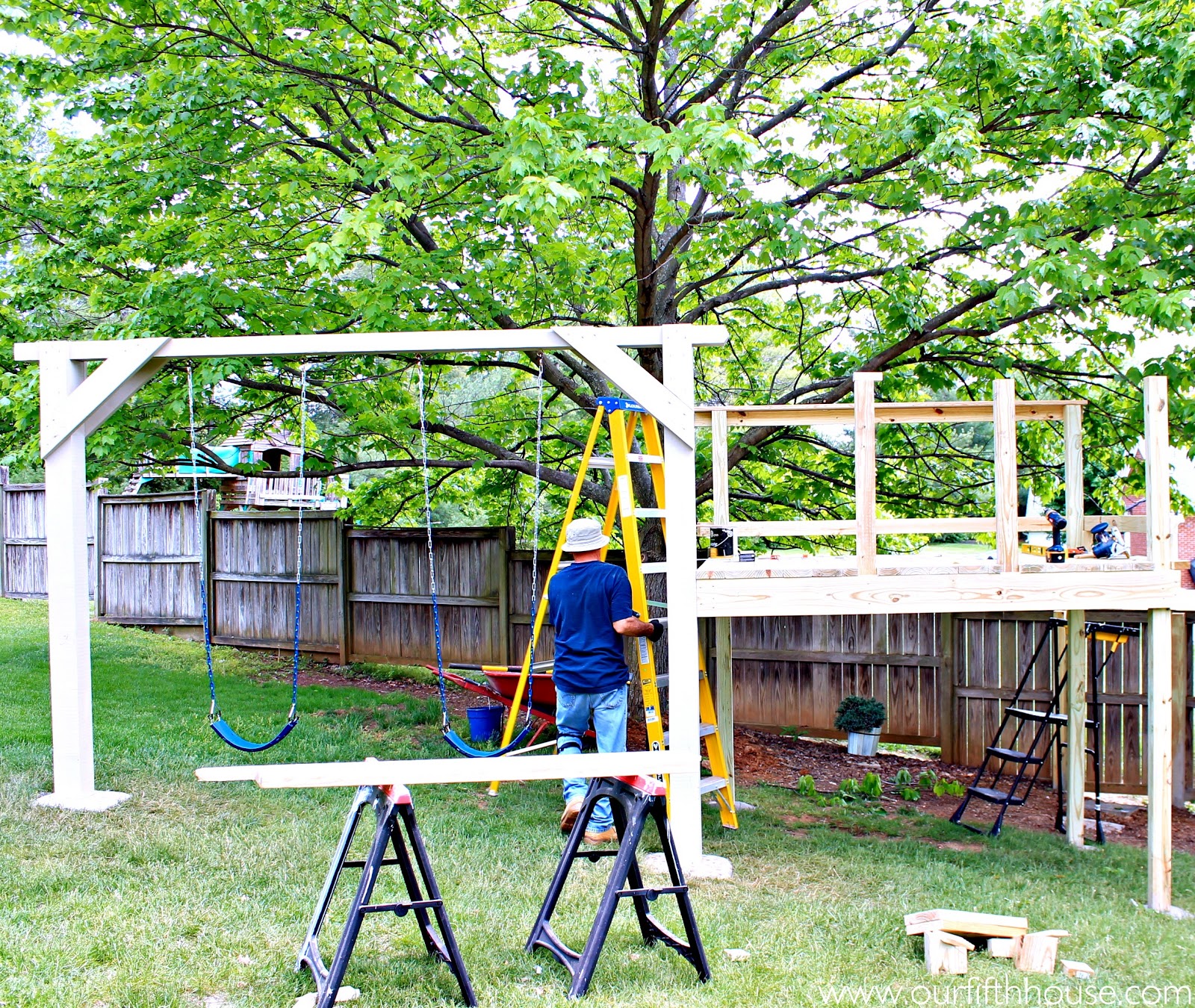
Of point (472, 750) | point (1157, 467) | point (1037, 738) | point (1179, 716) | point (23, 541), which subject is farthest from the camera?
point (23, 541)

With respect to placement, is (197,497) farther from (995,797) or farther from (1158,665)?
(1158,665)

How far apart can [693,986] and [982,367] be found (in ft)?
19.3

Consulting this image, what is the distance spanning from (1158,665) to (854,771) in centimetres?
361

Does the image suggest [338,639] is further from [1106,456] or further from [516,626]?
[1106,456]

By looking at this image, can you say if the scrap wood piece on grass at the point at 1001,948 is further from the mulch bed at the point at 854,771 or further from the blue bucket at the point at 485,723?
the blue bucket at the point at 485,723

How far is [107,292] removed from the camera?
7664 mm

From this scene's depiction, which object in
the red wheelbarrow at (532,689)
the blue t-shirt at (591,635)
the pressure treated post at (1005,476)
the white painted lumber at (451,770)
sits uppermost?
the pressure treated post at (1005,476)

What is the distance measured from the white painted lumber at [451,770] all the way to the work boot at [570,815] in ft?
6.01

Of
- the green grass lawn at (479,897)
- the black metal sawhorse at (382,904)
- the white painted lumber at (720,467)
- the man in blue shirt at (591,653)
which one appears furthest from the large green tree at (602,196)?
the black metal sawhorse at (382,904)

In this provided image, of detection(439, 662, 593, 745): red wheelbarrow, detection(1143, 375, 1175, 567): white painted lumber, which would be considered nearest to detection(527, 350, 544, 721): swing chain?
detection(439, 662, 593, 745): red wheelbarrow

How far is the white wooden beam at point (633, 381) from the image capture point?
18.7ft

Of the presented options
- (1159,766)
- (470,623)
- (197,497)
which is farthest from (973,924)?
(470,623)

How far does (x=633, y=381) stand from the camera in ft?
18.7

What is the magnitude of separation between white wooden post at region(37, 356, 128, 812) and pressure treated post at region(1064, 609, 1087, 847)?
20.2 feet
